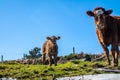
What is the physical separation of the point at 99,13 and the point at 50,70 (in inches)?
163

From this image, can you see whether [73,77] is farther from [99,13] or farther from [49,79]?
[99,13]

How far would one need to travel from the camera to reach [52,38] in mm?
29203

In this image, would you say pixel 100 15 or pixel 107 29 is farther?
pixel 107 29

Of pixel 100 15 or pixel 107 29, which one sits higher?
pixel 100 15

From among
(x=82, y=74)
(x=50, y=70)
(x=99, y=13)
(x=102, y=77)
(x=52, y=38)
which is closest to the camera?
(x=102, y=77)

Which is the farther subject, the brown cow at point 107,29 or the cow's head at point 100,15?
the brown cow at point 107,29

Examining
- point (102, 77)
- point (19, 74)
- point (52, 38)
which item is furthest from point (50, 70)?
point (52, 38)

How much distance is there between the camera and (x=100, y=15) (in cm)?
1717

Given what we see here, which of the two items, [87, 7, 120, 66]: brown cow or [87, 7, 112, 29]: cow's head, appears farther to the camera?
[87, 7, 120, 66]: brown cow

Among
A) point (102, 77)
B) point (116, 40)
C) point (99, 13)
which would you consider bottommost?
point (102, 77)

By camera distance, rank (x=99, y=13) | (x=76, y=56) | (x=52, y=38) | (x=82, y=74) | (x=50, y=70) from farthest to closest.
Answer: (x=76, y=56) → (x=52, y=38) → (x=99, y=13) → (x=50, y=70) → (x=82, y=74)

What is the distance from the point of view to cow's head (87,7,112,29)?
17.1 m

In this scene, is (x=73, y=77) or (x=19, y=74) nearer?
(x=73, y=77)

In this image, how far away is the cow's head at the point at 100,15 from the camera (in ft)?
56.2
